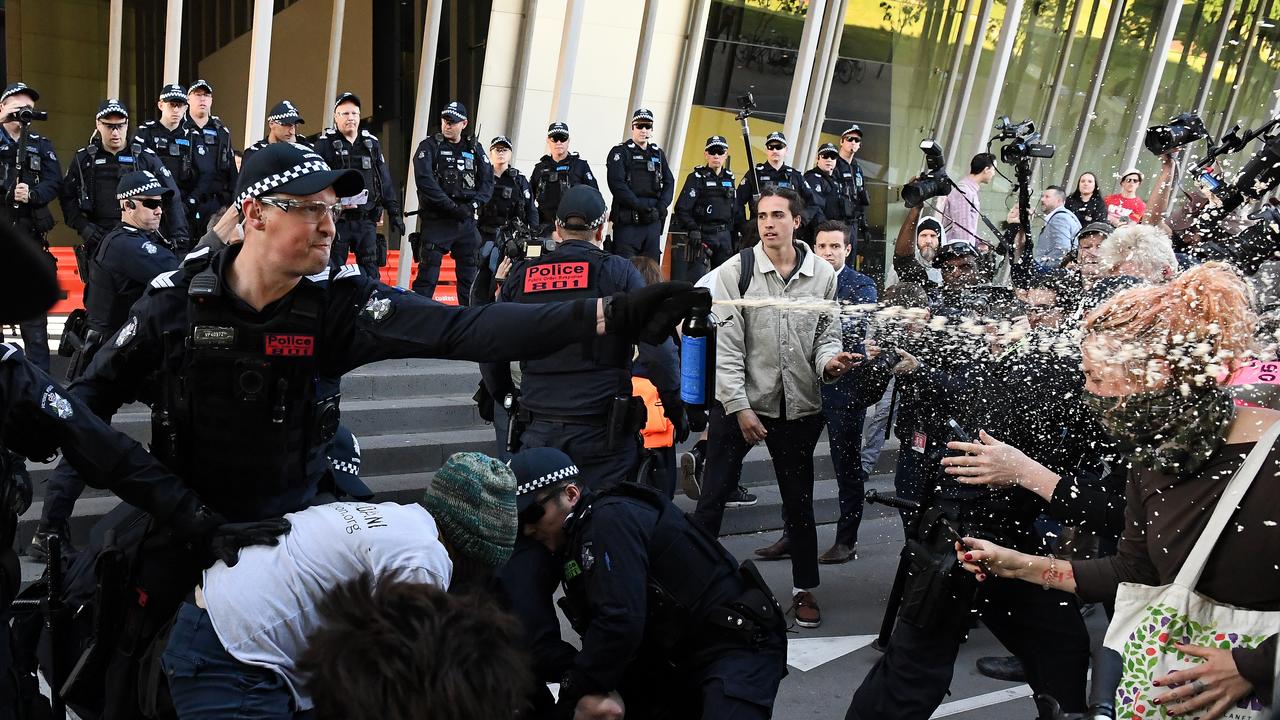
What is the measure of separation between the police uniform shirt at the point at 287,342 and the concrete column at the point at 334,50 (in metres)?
11.3

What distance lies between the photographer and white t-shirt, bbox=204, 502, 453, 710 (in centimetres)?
238

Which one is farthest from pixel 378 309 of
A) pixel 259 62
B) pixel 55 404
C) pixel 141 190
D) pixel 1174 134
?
pixel 259 62

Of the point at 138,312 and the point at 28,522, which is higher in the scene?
the point at 138,312

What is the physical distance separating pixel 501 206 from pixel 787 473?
6.85 m

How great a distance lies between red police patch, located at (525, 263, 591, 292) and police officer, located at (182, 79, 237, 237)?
584 centimetres

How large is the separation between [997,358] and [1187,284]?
2168 mm

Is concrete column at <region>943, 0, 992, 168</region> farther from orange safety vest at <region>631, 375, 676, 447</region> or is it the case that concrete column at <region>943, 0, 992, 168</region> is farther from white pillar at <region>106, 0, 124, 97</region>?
orange safety vest at <region>631, 375, 676, 447</region>

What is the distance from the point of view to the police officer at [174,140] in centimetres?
986

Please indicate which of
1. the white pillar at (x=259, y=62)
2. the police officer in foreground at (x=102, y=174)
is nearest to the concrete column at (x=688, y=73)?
the white pillar at (x=259, y=62)

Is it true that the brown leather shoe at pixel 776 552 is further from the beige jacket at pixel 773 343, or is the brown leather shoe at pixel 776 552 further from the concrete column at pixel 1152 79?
the concrete column at pixel 1152 79

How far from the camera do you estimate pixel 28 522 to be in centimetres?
614

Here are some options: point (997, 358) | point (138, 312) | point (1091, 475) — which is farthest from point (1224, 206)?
point (138, 312)

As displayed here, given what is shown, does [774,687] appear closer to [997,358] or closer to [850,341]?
[997,358]

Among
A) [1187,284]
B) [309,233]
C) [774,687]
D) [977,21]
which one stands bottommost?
[774,687]
